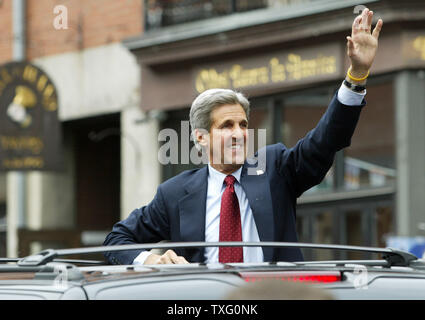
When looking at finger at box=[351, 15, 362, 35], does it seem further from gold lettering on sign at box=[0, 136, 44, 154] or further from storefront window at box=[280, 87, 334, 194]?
gold lettering on sign at box=[0, 136, 44, 154]

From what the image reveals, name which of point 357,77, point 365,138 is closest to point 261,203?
point 357,77

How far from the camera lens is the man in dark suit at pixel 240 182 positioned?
3793 millimetres

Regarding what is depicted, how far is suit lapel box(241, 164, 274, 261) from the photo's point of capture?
12.5 feet

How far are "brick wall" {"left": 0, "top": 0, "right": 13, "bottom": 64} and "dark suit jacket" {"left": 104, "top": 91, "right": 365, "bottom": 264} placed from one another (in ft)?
46.0

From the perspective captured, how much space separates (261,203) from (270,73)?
9.93 meters

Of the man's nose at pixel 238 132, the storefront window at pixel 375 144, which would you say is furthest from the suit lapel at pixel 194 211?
the storefront window at pixel 375 144

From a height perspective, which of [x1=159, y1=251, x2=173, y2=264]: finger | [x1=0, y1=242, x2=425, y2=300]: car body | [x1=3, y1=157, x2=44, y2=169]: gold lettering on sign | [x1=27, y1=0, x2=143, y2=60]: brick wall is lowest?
[x1=0, y1=242, x2=425, y2=300]: car body

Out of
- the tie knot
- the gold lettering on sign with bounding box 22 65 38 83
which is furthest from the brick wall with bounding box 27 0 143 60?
the tie knot

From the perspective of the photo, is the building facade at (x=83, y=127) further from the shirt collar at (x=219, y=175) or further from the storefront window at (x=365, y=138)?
the shirt collar at (x=219, y=175)

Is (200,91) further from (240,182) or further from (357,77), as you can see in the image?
(357,77)

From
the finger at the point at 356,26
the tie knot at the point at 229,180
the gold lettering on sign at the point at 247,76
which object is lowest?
the tie knot at the point at 229,180

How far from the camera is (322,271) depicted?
2.69 meters

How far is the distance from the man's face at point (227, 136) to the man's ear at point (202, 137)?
0.13ft
